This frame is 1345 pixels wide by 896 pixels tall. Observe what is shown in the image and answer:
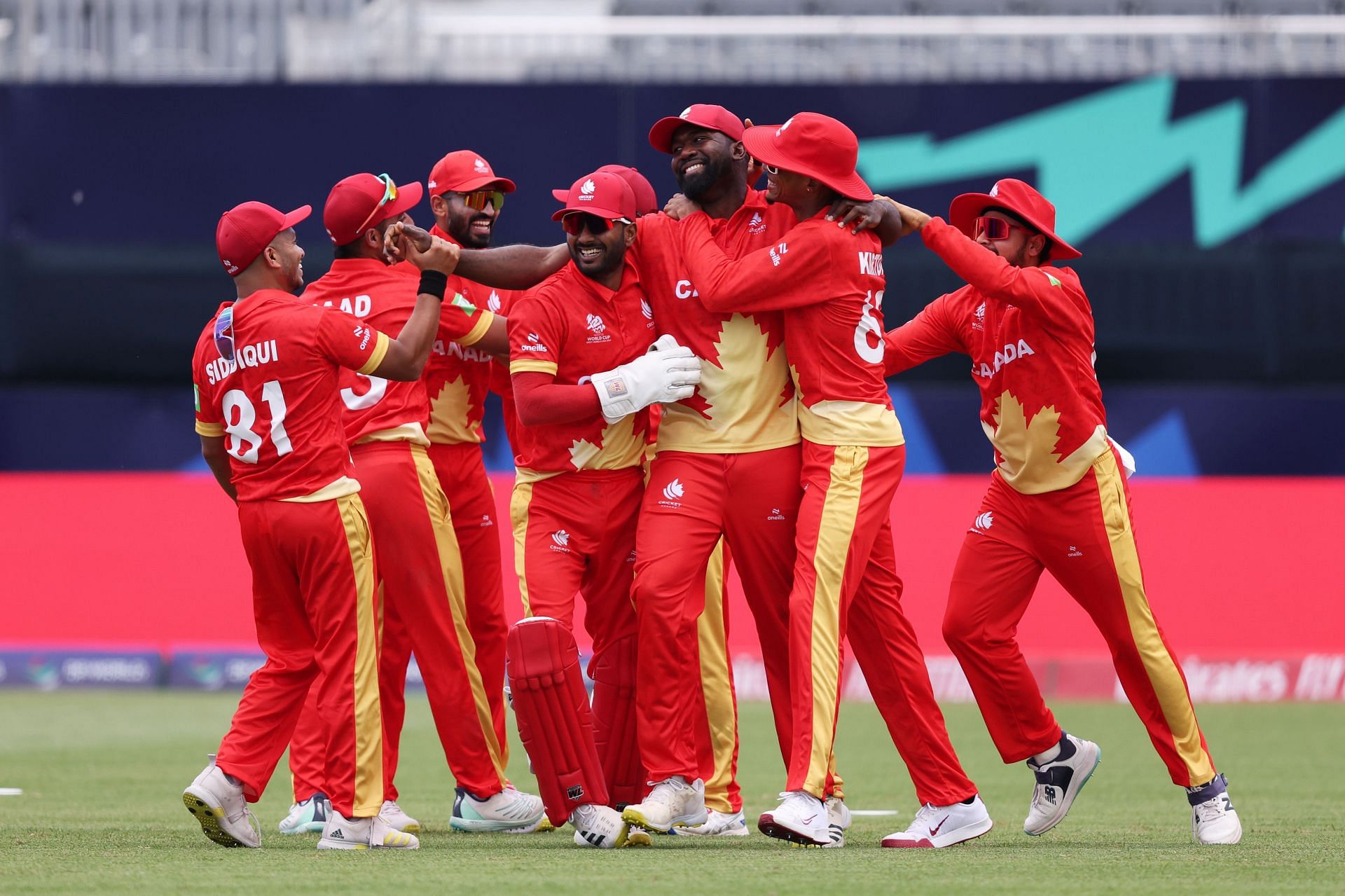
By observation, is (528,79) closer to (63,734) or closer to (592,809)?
(63,734)

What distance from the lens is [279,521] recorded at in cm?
652

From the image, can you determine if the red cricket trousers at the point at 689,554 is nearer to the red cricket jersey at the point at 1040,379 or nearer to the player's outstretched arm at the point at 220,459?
the red cricket jersey at the point at 1040,379

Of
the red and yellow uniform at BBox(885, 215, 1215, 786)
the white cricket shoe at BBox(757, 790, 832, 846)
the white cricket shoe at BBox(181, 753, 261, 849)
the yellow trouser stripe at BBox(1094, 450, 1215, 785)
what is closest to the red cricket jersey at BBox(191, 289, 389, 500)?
the white cricket shoe at BBox(181, 753, 261, 849)

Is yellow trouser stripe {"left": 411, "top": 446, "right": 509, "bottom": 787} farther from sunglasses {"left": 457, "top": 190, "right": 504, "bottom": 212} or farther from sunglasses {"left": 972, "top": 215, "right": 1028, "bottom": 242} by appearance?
sunglasses {"left": 972, "top": 215, "right": 1028, "bottom": 242}

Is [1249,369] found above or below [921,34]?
below

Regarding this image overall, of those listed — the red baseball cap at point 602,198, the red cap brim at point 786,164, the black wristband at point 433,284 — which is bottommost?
the black wristband at point 433,284

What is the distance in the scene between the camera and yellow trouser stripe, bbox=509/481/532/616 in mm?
6805

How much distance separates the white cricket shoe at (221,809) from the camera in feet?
20.7

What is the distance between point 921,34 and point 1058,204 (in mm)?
1979

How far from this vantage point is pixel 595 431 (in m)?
6.81

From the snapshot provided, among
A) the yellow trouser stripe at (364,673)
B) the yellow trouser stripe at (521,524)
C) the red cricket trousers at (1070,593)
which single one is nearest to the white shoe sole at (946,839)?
the red cricket trousers at (1070,593)

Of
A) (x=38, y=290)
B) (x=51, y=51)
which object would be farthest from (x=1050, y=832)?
(x=51, y=51)

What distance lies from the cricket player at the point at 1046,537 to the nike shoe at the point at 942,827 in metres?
0.36

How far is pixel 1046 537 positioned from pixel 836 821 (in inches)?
53.2
